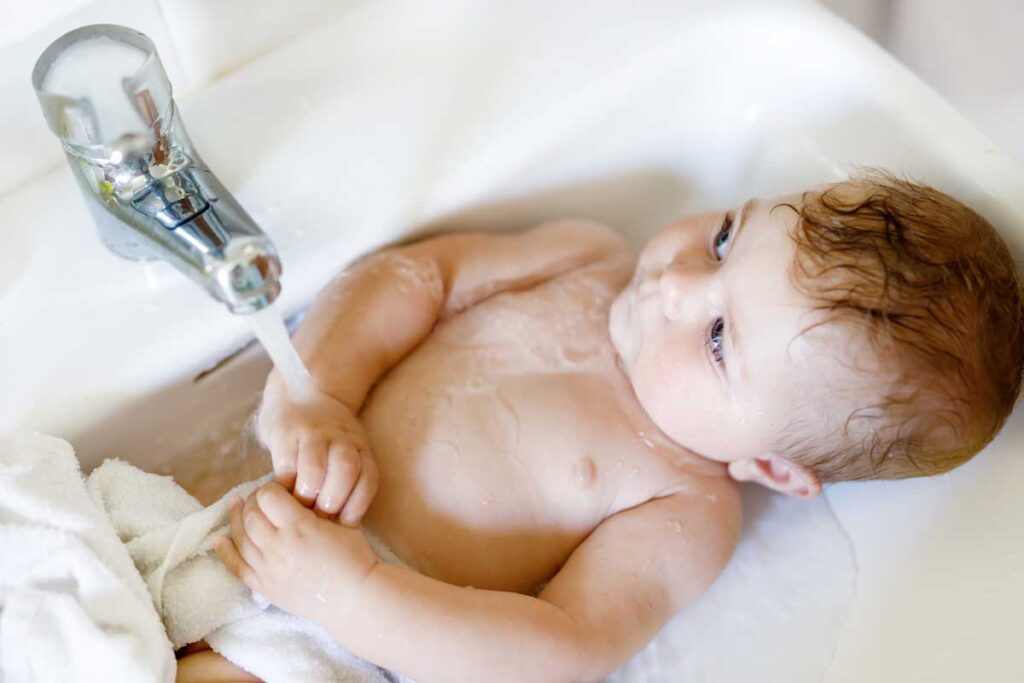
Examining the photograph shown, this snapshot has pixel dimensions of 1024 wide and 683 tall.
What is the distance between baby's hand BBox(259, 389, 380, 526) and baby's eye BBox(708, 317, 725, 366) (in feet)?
0.99

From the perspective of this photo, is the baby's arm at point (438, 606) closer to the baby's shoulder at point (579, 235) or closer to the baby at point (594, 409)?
the baby at point (594, 409)

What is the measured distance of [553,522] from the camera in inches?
37.3

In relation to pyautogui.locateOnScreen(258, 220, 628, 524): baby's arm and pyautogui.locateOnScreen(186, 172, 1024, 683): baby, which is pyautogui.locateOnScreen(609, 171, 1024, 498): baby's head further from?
pyautogui.locateOnScreen(258, 220, 628, 524): baby's arm

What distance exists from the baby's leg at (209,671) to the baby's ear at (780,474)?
0.46 m

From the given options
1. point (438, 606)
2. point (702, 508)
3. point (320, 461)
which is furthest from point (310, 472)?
point (702, 508)

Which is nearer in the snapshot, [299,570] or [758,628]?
[299,570]

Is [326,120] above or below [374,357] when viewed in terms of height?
above

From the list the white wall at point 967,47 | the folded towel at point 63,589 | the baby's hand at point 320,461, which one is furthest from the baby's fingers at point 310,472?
the white wall at point 967,47

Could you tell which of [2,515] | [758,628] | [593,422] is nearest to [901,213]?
[593,422]

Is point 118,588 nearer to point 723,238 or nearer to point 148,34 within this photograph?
point 148,34

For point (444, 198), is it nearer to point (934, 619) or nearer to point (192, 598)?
point (192, 598)

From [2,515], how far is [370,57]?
1.75 ft

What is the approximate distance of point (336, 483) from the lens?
32.9 inches

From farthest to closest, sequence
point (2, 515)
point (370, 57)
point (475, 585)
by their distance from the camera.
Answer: point (370, 57)
point (475, 585)
point (2, 515)
